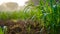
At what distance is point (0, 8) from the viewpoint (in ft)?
9.04

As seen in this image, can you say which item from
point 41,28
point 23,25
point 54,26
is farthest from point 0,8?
point 54,26

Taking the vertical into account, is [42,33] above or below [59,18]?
below

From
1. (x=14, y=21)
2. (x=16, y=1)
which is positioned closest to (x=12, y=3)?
(x=16, y=1)

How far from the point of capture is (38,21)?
6.43 ft

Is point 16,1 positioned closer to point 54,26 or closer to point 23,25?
point 23,25

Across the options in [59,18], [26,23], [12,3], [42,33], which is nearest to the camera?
[59,18]

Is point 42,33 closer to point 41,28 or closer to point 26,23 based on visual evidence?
point 41,28

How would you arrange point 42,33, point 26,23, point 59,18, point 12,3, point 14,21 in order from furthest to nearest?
1. point 12,3
2. point 14,21
3. point 26,23
4. point 42,33
5. point 59,18

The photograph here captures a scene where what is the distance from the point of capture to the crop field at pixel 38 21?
1.66 m

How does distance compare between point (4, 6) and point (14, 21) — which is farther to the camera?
point (4, 6)

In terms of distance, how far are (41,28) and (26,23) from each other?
0.21 meters

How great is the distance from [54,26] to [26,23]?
41 centimetres

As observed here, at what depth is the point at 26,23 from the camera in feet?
6.57

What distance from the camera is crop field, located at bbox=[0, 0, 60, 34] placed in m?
1.66
